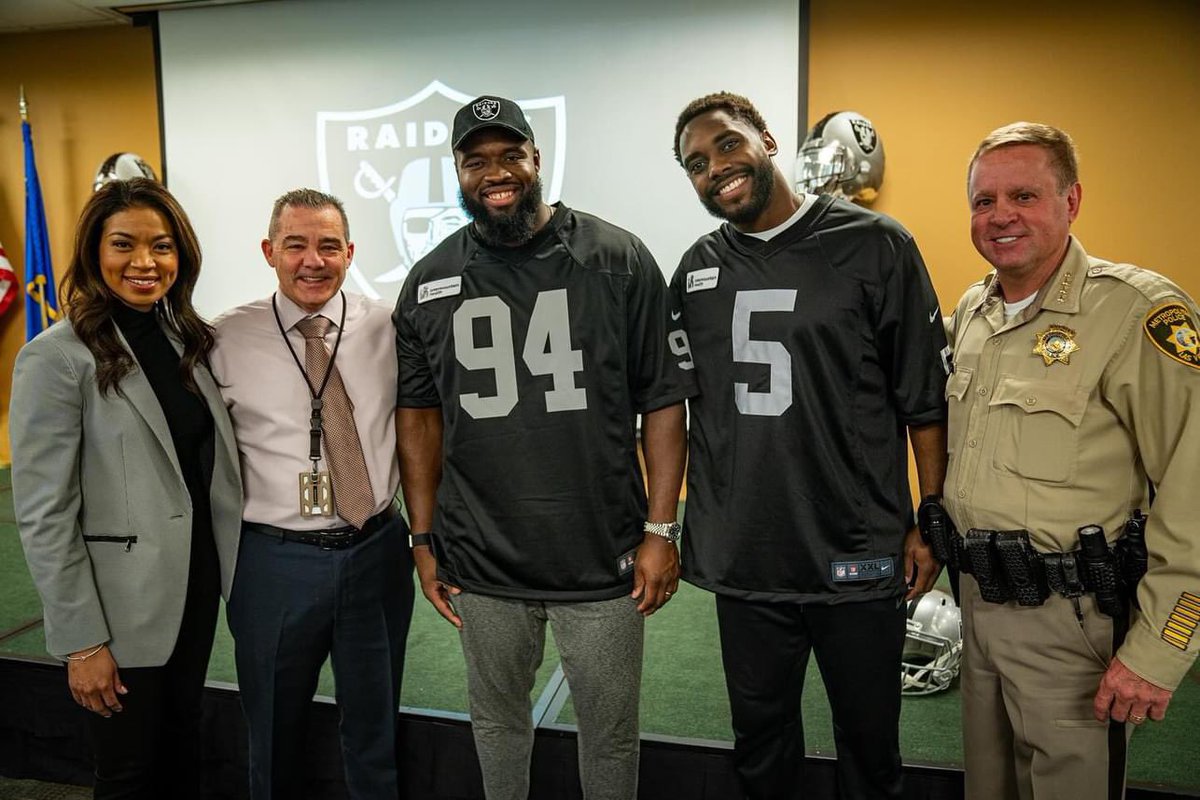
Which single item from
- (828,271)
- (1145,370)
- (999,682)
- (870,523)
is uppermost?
(828,271)

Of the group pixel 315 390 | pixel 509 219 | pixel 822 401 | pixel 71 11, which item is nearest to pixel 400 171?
pixel 71 11

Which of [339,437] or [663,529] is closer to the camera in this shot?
[663,529]

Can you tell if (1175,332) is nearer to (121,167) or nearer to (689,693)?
(689,693)

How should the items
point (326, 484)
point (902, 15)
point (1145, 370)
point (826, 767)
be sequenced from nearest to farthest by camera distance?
point (1145, 370) → point (326, 484) → point (826, 767) → point (902, 15)

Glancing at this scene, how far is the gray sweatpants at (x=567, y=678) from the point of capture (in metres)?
1.54

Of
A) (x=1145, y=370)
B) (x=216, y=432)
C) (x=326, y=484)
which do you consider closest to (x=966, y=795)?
(x=1145, y=370)

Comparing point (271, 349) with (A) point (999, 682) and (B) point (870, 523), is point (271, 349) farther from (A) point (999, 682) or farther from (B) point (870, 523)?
(A) point (999, 682)

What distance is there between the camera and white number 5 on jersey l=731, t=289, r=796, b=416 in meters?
1.53

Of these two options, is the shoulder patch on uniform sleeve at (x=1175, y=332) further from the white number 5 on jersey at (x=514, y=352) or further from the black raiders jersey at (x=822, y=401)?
the white number 5 on jersey at (x=514, y=352)

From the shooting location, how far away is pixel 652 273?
1.59 meters

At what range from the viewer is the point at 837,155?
11.9ft

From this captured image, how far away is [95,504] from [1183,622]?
1.89 metres

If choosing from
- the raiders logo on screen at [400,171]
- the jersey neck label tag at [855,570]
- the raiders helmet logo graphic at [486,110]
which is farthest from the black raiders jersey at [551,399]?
the raiders logo on screen at [400,171]

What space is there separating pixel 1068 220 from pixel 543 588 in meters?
1.17
